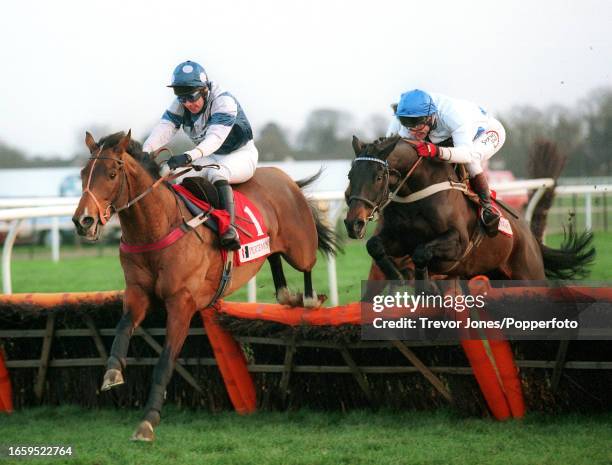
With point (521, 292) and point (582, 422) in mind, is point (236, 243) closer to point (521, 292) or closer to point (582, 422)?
point (521, 292)

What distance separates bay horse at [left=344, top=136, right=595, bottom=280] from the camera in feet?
17.0

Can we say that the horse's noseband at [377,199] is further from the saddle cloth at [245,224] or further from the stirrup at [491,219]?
the stirrup at [491,219]

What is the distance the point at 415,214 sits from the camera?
5629mm

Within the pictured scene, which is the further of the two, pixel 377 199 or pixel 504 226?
A: pixel 504 226

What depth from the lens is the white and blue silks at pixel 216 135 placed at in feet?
17.5

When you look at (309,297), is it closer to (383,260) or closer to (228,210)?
(383,260)

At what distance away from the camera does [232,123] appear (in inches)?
213

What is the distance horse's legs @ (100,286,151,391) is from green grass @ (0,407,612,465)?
33 cm

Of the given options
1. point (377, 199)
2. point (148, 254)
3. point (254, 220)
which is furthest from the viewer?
point (254, 220)

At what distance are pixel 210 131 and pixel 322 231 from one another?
1.55m

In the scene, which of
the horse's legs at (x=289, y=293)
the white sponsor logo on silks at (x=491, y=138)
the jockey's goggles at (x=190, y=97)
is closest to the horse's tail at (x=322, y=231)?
the horse's legs at (x=289, y=293)

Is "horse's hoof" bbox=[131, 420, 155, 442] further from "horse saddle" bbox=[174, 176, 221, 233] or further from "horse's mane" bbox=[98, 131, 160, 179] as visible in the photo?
"horse saddle" bbox=[174, 176, 221, 233]

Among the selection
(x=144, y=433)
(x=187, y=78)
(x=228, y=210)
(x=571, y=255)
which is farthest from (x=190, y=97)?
(x=571, y=255)

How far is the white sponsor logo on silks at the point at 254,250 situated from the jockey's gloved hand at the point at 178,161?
649 millimetres
